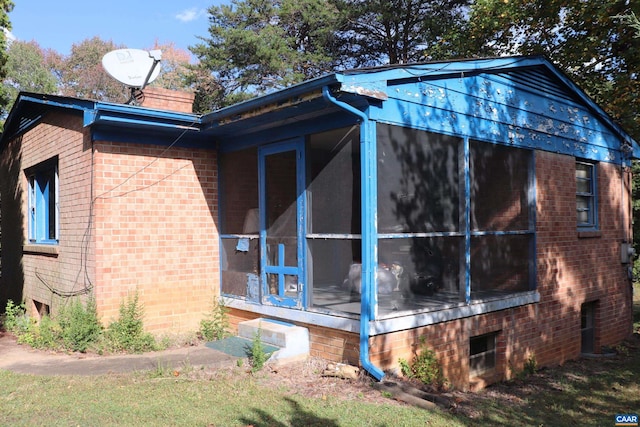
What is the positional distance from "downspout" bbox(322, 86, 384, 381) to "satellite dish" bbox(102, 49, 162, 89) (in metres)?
3.75

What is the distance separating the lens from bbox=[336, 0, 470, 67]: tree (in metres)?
18.9

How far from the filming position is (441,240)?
7.13 meters

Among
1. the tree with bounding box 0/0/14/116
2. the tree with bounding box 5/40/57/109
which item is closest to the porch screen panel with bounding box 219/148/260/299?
the tree with bounding box 0/0/14/116

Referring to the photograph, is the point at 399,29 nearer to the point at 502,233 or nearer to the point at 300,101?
the point at 502,233

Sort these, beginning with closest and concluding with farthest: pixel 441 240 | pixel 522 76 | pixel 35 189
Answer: pixel 441 240
pixel 522 76
pixel 35 189

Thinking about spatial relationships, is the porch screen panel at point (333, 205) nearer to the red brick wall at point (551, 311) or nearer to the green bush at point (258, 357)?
the red brick wall at point (551, 311)

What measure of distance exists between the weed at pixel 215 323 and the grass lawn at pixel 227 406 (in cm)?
170

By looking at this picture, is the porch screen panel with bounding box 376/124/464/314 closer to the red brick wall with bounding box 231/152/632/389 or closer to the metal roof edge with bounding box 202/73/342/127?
the red brick wall with bounding box 231/152/632/389

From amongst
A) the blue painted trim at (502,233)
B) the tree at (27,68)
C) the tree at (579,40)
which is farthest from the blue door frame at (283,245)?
the tree at (27,68)

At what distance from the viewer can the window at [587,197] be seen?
10016mm

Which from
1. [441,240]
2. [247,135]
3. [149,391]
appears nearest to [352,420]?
[149,391]

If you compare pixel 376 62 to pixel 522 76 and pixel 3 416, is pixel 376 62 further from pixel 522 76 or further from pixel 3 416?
pixel 3 416

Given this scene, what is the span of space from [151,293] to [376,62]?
18.0m

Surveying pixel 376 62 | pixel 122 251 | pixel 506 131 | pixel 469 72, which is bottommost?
pixel 122 251
